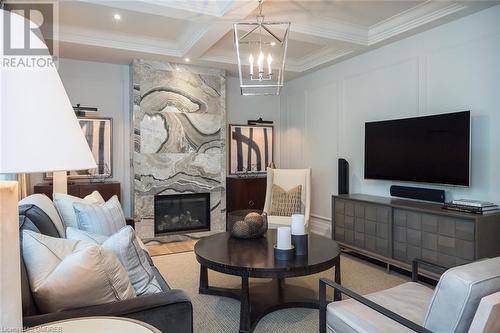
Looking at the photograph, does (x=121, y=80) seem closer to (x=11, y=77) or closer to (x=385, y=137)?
(x=385, y=137)

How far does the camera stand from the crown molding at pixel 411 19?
128 inches

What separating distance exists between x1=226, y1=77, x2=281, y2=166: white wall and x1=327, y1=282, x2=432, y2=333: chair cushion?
14.1ft

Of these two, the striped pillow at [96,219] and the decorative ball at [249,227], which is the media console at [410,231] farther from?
the striped pillow at [96,219]

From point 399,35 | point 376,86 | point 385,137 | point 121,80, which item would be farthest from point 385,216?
point 121,80

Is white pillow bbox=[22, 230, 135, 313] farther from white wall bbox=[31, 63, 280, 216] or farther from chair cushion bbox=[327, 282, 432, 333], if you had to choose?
white wall bbox=[31, 63, 280, 216]

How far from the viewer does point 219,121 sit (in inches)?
209

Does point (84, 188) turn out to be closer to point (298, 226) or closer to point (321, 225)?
point (298, 226)

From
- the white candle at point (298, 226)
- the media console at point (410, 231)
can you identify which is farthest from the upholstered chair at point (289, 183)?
the white candle at point (298, 226)

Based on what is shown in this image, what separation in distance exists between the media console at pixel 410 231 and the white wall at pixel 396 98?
0.47 meters

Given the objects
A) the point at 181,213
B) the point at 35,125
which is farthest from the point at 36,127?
the point at 181,213

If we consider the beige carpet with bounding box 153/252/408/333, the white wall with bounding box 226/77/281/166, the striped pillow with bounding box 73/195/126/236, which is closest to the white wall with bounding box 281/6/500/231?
the white wall with bounding box 226/77/281/166

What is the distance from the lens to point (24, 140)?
74 cm

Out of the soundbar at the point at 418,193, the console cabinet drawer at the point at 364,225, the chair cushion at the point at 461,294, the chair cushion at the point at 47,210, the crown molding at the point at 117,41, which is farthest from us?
the crown molding at the point at 117,41

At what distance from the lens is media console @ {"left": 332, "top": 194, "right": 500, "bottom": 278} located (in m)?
2.83
